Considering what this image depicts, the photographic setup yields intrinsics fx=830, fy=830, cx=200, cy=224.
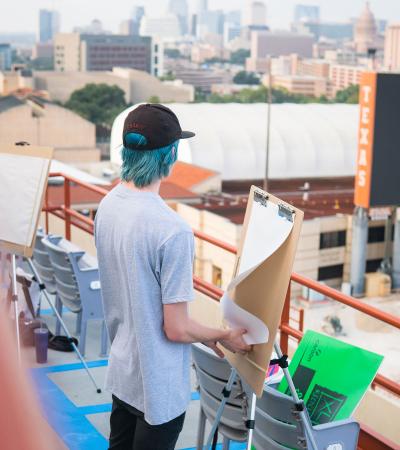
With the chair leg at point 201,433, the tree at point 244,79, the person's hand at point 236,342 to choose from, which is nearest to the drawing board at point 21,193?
the chair leg at point 201,433

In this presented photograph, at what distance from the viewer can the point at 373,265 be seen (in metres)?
48.8

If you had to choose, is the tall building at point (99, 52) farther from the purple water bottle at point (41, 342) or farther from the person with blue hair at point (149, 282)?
the person with blue hair at point (149, 282)

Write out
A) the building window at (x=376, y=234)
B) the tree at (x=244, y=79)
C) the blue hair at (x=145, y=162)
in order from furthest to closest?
1. the tree at (x=244, y=79)
2. the building window at (x=376, y=234)
3. the blue hair at (x=145, y=162)

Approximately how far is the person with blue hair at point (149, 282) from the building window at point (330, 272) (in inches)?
1684

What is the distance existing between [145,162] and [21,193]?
293cm

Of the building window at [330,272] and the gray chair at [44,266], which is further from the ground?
the gray chair at [44,266]

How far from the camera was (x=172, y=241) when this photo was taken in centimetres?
219

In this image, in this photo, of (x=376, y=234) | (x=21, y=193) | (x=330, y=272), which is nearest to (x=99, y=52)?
(x=376, y=234)

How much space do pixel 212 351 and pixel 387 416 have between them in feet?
9.61

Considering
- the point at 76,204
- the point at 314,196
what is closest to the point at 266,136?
the point at 314,196

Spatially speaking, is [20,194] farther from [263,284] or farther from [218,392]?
[263,284]

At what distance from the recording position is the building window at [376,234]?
4822 centimetres

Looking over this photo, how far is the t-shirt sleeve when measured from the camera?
86.4 inches

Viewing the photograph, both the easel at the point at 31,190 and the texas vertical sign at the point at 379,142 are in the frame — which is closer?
the easel at the point at 31,190
